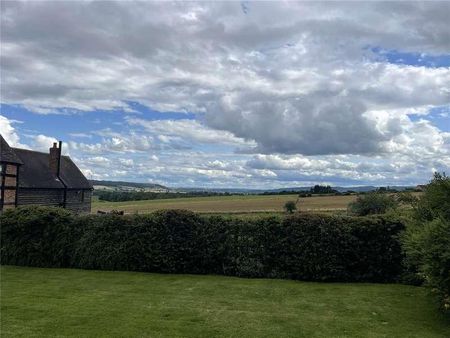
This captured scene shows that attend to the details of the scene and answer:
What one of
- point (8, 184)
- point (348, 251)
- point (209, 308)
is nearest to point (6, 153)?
point (8, 184)

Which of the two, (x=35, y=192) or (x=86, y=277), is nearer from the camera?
(x=86, y=277)

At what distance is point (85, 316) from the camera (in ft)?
27.4

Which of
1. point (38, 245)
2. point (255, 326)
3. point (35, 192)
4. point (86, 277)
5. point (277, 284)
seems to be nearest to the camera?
point (255, 326)

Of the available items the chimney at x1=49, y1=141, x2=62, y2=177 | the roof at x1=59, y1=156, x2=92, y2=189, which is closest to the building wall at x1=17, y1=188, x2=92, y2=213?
the roof at x1=59, y1=156, x2=92, y2=189

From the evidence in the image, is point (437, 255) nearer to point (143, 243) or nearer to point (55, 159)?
point (143, 243)

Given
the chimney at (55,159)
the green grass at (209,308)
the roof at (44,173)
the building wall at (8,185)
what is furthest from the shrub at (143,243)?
the chimney at (55,159)

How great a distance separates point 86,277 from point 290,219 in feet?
19.8

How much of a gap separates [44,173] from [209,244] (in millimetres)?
30658

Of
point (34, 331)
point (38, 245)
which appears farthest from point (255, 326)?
point (38, 245)

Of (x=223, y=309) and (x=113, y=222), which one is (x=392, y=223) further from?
(x=113, y=222)

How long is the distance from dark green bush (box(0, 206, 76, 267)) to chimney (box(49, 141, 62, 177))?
92.5 feet

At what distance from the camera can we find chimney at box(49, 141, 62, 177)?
4303 centimetres

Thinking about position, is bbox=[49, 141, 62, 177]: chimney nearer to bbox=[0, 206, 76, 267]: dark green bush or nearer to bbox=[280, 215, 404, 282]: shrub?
bbox=[0, 206, 76, 267]: dark green bush

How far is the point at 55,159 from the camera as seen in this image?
143ft
